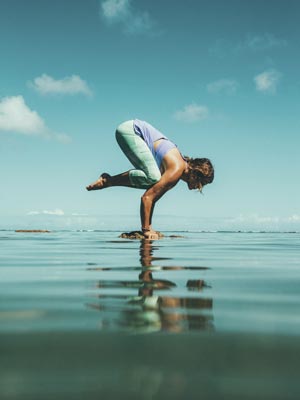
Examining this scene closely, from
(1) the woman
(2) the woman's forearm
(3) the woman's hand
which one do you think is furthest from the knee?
(3) the woman's hand

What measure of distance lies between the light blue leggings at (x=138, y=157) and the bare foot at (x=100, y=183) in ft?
1.65

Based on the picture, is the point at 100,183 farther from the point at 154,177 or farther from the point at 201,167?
the point at 201,167

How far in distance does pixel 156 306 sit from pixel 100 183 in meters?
5.40

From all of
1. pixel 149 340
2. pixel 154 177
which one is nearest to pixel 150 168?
pixel 154 177

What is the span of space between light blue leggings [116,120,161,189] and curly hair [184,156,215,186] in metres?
0.60

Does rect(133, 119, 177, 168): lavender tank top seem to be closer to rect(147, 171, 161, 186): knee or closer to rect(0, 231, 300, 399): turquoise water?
rect(147, 171, 161, 186): knee

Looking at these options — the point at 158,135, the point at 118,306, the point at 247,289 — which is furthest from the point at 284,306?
the point at 158,135

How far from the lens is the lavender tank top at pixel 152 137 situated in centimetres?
600

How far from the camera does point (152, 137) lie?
6.13 m

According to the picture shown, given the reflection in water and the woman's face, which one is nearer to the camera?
the reflection in water

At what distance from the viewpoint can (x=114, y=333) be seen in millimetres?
837

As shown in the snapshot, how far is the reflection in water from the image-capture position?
2.99 feet

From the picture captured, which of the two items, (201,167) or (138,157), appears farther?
(201,167)

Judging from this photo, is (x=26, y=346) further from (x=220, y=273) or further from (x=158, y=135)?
(x=158, y=135)
